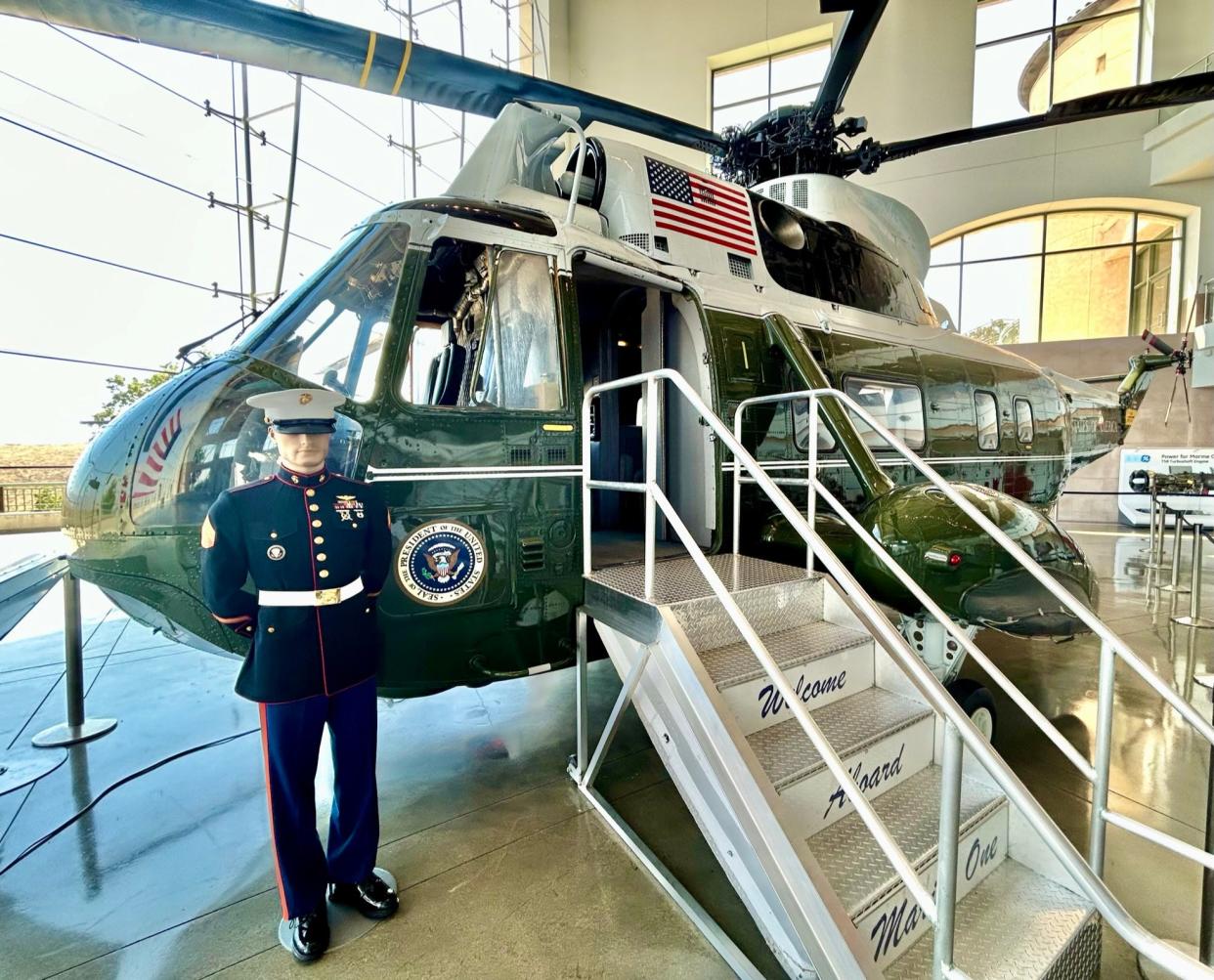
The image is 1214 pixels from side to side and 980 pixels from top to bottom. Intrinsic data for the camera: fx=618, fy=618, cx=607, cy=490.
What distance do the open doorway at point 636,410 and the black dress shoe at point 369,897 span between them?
1675 mm

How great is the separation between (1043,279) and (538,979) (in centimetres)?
2029

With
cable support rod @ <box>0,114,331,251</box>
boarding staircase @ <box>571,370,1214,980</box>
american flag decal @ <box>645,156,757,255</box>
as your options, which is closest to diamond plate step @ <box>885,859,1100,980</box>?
boarding staircase @ <box>571,370,1214,980</box>

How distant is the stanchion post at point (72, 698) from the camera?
363 cm

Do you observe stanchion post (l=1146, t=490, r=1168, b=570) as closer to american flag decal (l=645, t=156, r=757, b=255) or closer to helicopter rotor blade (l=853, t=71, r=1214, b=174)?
helicopter rotor blade (l=853, t=71, r=1214, b=174)

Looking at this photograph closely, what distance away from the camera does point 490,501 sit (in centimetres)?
282

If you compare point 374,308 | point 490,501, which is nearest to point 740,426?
point 490,501

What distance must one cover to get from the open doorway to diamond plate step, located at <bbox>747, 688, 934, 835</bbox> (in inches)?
50.8

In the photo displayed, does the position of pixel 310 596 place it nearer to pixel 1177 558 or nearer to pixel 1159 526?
pixel 1177 558

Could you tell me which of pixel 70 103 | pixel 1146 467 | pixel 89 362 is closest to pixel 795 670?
pixel 89 362

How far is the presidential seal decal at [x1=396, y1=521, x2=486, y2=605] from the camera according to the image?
2619 mm

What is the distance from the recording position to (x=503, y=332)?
9.63 ft

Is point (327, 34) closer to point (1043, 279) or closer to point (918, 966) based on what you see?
point (918, 966)

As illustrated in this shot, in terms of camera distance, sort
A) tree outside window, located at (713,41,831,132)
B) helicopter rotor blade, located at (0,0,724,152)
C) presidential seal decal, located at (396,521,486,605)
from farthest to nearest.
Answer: tree outside window, located at (713,41,831,132) < helicopter rotor blade, located at (0,0,724,152) < presidential seal decal, located at (396,521,486,605)

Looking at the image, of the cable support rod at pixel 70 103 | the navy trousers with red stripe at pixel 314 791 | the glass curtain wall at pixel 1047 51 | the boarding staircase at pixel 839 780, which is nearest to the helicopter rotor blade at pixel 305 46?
the boarding staircase at pixel 839 780
